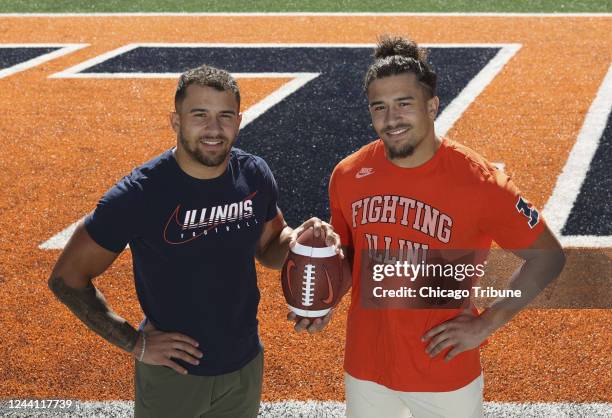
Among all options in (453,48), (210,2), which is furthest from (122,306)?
(210,2)

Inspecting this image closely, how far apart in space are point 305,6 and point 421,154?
14.8 m

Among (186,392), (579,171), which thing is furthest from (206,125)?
(579,171)

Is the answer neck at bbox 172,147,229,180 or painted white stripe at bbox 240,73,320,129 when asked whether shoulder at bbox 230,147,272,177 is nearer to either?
neck at bbox 172,147,229,180

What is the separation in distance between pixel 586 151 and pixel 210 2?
11.1 metres

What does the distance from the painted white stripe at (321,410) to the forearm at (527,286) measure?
1.46 metres

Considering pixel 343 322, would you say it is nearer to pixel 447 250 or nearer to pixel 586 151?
pixel 447 250

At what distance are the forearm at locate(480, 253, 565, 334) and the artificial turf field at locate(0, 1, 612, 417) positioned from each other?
1.50 m

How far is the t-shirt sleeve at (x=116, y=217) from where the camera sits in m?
3.59

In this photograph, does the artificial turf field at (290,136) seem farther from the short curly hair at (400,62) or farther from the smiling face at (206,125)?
the short curly hair at (400,62)

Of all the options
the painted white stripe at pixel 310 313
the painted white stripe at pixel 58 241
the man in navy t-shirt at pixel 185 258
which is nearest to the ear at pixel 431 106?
the man in navy t-shirt at pixel 185 258

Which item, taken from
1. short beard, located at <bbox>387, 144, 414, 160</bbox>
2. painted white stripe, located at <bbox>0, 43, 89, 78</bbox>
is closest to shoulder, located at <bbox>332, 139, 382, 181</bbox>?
short beard, located at <bbox>387, 144, 414, 160</bbox>

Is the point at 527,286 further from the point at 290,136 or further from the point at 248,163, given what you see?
the point at 290,136

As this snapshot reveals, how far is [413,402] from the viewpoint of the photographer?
3717 mm

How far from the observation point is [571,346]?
569 cm
